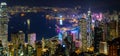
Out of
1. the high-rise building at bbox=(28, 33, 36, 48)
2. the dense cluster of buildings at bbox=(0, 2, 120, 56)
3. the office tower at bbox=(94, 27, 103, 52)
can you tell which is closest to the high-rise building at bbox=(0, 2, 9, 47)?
the dense cluster of buildings at bbox=(0, 2, 120, 56)

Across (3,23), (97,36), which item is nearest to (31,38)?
(3,23)

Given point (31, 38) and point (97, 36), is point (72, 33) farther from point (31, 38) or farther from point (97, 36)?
point (97, 36)

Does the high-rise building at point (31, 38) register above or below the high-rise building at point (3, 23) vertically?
below

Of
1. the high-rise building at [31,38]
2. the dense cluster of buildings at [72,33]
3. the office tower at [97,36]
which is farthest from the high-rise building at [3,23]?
the office tower at [97,36]

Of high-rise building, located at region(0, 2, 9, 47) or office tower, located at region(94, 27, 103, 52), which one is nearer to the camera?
office tower, located at region(94, 27, 103, 52)

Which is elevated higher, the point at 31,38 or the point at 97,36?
the point at 97,36

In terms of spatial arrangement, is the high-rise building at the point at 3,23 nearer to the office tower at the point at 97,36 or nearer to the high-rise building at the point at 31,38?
the high-rise building at the point at 31,38

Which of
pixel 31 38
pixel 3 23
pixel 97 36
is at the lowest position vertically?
pixel 31 38

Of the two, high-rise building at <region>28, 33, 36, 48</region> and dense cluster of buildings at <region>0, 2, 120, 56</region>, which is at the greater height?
dense cluster of buildings at <region>0, 2, 120, 56</region>

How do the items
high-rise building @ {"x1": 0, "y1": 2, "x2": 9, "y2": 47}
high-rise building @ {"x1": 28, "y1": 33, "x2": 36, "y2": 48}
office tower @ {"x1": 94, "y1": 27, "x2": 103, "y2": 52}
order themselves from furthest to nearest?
high-rise building @ {"x1": 28, "y1": 33, "x2": 36, "y2": 48}, high-rise building @ {"x1": 0, "y1": 2, "x2": 9, "y2": 47}, office tower @ {"x1": 94, "y1": 27, "x2": 103, "y2": 52}

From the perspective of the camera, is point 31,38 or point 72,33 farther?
point 31,38

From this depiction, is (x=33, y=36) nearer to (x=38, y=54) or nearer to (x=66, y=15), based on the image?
(x=66, y=15)

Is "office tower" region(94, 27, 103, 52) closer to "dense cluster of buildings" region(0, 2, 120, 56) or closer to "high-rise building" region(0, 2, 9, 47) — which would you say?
"dense cluster of buildings" region(0, 2, 120, 56)
